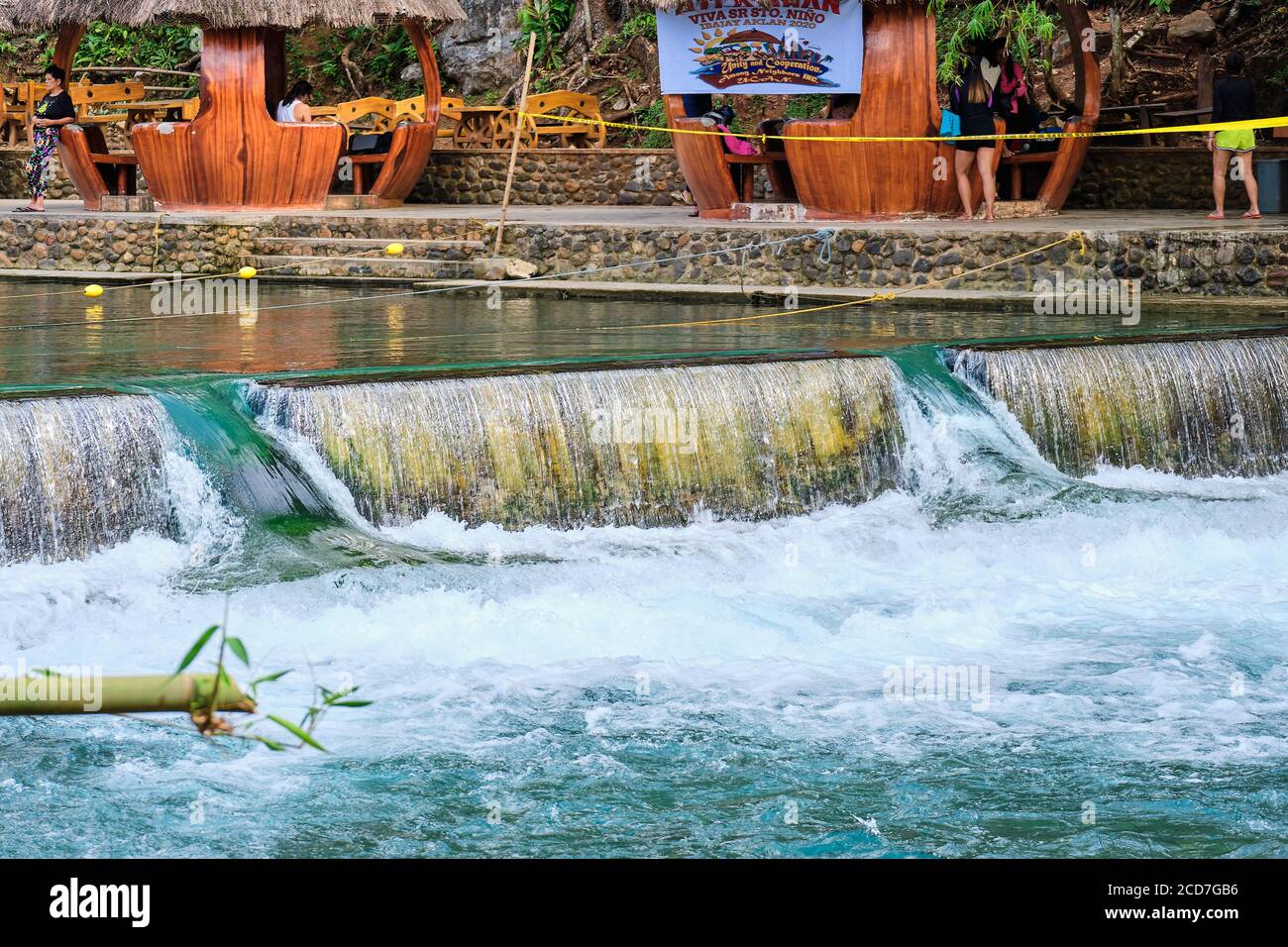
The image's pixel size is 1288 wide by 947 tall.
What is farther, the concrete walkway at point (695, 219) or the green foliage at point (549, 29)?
the green foliage at point (549, 29)

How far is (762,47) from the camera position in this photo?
15.8m

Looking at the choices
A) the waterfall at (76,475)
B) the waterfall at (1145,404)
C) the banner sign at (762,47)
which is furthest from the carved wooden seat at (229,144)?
the waterfall at (76,475)

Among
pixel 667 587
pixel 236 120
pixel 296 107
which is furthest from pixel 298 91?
pixel 667 587

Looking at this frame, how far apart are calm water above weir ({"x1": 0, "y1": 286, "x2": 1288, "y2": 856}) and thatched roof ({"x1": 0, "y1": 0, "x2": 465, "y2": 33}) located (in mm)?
6381

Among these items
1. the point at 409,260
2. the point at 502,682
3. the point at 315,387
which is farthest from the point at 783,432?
the point at 409,260

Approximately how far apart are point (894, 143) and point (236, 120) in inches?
272

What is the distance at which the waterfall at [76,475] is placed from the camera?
8.05m

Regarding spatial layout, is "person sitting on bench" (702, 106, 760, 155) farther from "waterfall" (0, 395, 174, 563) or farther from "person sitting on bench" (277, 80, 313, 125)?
"waterfall" (0, 395, 174, 563)

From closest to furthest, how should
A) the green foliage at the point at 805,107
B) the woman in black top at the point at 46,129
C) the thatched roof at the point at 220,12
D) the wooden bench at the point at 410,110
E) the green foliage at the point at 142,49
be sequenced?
1. the thatched roof at the point at 220,12
2. the woman in black top at the point at 46,129
3. the wooden bench at the point at 410,110
4. the green foliage at the point at 805,107
5. the green foliage at the point at 142,49

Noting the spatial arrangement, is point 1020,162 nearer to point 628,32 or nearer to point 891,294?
point 891,294

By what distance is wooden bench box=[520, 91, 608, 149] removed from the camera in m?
21.9

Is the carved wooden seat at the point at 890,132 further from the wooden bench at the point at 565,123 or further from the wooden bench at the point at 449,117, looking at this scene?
the wooden bench at the point at 449,117

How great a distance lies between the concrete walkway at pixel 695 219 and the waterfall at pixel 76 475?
296 inches

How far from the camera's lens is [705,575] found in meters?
8.38
